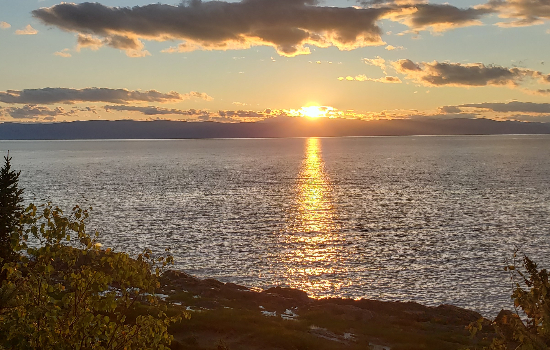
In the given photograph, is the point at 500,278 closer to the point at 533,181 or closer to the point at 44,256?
the point at 44,256

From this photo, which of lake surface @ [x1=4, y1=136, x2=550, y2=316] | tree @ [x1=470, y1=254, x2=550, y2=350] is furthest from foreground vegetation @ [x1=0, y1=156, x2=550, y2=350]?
lake surface @ [x1=4, y1=136, x2=550, y2=316]

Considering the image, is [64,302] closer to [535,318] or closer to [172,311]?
[535,318]

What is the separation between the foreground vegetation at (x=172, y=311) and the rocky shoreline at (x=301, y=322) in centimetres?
11

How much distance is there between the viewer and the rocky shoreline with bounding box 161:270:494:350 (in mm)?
41500

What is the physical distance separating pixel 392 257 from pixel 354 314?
23198mm

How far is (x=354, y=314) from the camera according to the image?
50250 millimetres

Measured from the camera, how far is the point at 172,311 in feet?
142

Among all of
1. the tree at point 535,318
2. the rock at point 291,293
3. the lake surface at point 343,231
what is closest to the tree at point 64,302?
the tree at point 535,318

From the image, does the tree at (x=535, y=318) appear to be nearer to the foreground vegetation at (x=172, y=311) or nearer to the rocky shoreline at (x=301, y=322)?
the foreground vegetation at (x=172, y=311)

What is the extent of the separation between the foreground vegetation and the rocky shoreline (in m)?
0.11

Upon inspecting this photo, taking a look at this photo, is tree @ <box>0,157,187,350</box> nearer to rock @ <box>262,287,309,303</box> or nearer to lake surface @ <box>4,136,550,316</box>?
rock @ <box>262,287,309,303</box>

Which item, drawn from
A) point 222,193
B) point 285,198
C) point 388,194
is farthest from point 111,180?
point 388,194

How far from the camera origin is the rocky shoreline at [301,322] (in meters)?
41.5

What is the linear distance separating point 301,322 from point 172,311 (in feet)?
43.5
